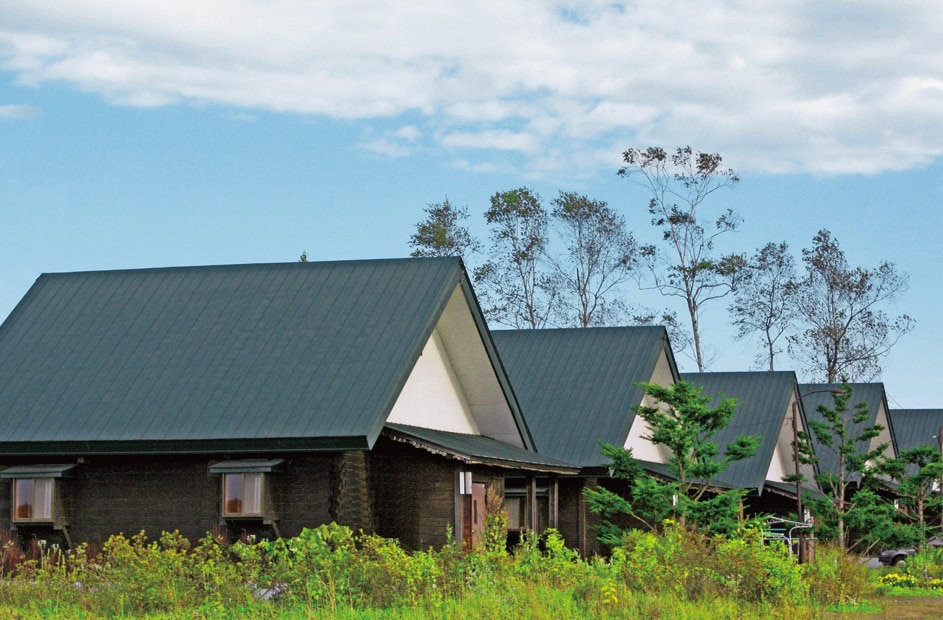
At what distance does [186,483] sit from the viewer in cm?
2508

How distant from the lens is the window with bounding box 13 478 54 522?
25.4 meters

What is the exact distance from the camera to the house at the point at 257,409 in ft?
79.9

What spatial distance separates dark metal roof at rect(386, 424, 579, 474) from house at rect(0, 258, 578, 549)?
7 centimetres

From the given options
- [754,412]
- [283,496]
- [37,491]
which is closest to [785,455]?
[754,412]

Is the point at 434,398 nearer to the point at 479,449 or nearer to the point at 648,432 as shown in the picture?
the point at 479,449

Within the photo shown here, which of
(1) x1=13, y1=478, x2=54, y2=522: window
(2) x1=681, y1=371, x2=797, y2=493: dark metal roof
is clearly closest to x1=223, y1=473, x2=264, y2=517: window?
(1) x1=13, y1=478, x2=54, y2=522: window

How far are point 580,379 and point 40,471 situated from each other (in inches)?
606

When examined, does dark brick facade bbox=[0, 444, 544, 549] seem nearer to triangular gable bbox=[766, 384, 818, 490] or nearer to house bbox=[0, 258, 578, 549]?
house bbox=[0, 258, 578, 549]

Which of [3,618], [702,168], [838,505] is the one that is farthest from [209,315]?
[702,168]

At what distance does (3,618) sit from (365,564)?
14.2 feet

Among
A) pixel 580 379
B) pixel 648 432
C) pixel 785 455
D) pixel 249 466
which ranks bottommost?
pixel 249 466

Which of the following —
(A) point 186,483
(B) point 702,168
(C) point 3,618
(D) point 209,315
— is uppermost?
(B) point 702,168

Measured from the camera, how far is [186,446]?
79.5ft

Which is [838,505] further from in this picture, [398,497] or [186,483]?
[186,483]
